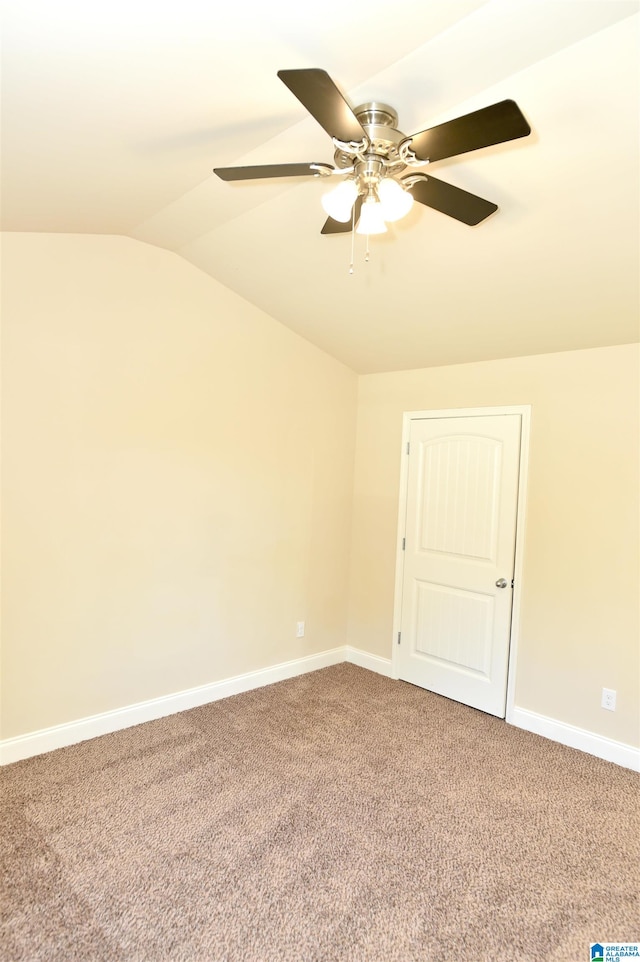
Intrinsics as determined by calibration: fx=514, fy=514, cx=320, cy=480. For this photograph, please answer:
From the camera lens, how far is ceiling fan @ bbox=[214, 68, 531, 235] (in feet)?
4.13

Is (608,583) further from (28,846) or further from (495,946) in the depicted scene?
(28,846)

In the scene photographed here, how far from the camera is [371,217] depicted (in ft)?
5.47

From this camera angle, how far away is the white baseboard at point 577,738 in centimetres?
280

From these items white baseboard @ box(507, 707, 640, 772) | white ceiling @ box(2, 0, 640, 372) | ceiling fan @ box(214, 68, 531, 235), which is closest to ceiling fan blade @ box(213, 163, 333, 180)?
ceiling fan @ box(214, 68, 531, 235)

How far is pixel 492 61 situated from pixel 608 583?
8.27 feet

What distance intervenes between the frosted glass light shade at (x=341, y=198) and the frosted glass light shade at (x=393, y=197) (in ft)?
0.28

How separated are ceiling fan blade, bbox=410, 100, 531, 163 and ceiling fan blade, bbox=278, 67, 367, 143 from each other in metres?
0.18

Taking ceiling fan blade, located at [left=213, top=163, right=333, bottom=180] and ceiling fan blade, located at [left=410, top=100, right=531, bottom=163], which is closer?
ceiling fan blade, located at [left=410, top=100, right=531, bottom=163]

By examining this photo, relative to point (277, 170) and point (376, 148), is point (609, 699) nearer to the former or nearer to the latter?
point (376, 148)

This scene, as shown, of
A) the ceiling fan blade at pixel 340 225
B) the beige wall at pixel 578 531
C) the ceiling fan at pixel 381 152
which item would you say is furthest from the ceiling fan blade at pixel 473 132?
the beige wall at pixel 578 531

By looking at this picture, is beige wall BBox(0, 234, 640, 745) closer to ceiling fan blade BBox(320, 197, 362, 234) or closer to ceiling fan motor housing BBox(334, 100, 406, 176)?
ceiling fan blade BBox(320, 197, 362, 234)

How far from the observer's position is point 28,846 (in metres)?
2.06

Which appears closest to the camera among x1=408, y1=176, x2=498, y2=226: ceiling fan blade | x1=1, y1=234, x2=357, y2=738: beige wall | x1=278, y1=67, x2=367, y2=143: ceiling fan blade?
x1=278, y1=67, x2=367, y2=143: ceiling fan blade

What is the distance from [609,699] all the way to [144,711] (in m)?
2.69
